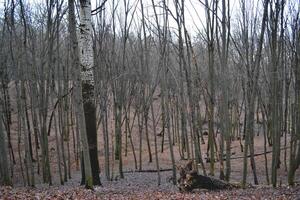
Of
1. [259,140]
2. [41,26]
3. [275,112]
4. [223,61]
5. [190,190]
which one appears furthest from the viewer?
[259,140]

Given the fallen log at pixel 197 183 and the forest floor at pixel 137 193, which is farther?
the fallen log at pixel 197 183

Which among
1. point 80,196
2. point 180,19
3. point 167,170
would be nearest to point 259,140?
point 167,170

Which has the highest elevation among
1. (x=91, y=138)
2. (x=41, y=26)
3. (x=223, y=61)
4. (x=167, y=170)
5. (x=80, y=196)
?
(x=41, y=26)

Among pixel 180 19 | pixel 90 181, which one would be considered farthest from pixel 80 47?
pixel 180 19

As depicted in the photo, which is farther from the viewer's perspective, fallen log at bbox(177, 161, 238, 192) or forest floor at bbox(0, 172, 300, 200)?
fallen log at bbox(177, 161, 238, 192)

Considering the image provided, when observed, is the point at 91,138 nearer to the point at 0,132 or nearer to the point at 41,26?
the point at 0,132

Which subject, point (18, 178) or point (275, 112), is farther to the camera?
point (18, 178)

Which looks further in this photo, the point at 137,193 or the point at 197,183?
the point at 197,183

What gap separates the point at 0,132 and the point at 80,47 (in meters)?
4.88

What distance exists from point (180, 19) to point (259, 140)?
1971cm

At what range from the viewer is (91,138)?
993 centimetres

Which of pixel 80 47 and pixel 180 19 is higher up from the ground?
pixel 180 19

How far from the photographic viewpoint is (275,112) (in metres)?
11.6

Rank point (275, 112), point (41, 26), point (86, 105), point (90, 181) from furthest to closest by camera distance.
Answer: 1. point (41, 26)
2. point (275, 112)
3. point (86, 105)
4. point (90, 181)
